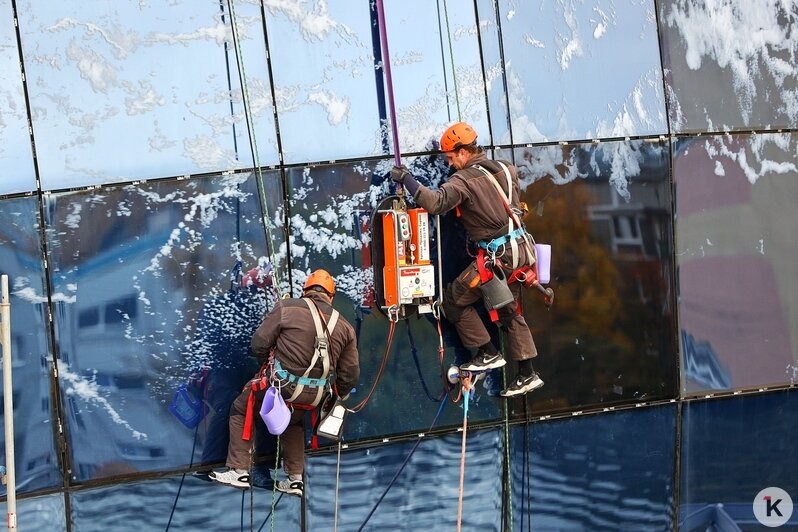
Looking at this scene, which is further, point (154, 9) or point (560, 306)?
point (560, 306)

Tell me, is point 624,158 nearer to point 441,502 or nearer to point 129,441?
point 441,502

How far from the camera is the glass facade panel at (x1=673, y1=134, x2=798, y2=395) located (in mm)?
7734

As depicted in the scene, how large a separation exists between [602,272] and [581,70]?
61.1 inches

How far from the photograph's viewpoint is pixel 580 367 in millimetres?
7562

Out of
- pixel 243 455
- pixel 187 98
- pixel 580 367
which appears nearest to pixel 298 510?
pixel 243 455

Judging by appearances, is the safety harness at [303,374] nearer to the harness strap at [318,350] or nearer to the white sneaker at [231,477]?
the harness strap at [318,350]

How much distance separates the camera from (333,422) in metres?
6.73

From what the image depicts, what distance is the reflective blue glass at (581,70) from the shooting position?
736cm

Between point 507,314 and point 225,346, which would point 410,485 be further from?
point 225,346

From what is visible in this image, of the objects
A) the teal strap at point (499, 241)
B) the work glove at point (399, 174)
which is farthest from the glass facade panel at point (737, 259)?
the work glove at point (399, 174)

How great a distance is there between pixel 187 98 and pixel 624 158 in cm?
331

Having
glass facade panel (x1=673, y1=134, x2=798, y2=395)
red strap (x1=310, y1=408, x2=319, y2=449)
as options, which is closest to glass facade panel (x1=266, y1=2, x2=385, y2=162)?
red strap (x1=310, y1=408, x2=319, y2=449)

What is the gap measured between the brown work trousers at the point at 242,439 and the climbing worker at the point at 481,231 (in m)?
1.32

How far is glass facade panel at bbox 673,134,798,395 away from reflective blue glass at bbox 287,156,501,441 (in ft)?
5.90
